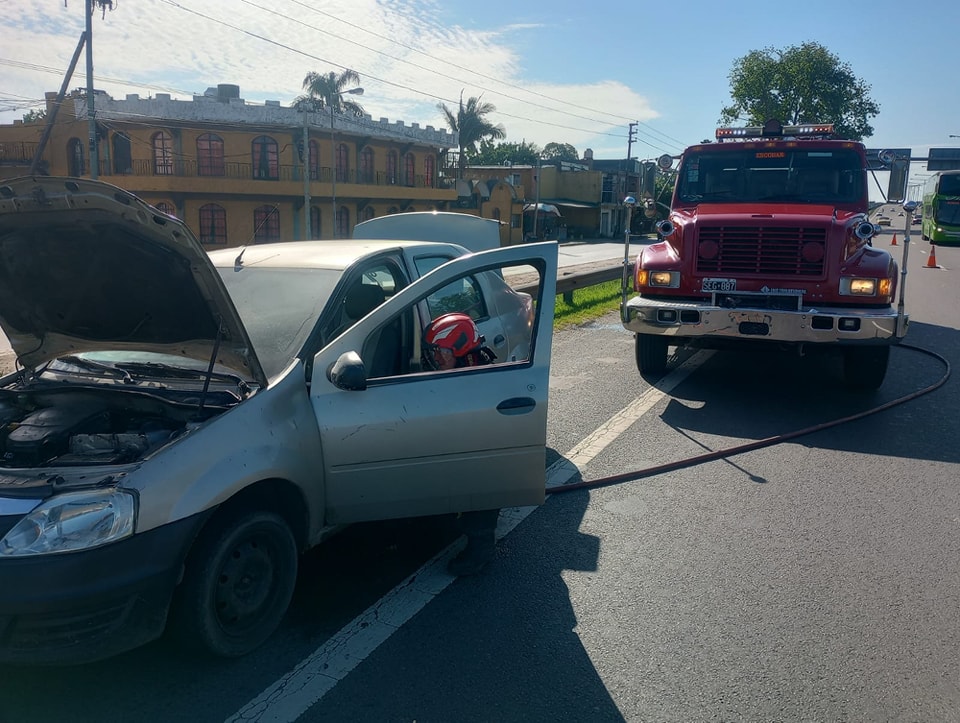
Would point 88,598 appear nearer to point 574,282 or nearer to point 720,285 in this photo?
point 720,285

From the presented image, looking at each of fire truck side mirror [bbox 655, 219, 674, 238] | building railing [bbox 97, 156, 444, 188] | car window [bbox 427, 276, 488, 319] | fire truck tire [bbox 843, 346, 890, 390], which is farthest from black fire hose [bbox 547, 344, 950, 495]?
building railing [bbox 97, 156, 444, 188]

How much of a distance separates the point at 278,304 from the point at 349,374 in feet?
2.96

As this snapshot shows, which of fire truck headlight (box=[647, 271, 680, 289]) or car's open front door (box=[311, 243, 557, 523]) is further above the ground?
fire truck headlight (box=[647, 271, 680, 289])

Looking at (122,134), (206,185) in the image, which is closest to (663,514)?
(206,185)

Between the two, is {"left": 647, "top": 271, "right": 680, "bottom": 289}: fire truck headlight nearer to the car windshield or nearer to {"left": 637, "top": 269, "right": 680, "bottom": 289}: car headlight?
{"left": 637, "top": 269, "right": 680, "bottom": 289}: car headlight

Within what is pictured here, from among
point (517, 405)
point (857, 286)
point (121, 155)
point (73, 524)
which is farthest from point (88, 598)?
point (121, 155)

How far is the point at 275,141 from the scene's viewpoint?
4212cm

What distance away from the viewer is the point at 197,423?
3.46m

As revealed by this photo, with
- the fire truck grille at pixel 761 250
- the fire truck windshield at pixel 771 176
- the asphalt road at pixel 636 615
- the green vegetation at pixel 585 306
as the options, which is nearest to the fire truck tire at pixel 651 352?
the fire truck grille at pixel 761 250

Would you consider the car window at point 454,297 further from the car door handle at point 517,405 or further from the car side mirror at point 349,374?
the car side mirror at point 349,374

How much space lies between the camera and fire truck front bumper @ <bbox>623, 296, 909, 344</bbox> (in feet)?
24.0

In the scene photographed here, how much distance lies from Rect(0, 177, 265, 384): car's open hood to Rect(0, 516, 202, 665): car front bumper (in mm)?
948

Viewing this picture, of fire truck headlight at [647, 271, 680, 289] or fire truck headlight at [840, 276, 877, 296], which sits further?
fire truck headlight at [647, 271, 680, 289]

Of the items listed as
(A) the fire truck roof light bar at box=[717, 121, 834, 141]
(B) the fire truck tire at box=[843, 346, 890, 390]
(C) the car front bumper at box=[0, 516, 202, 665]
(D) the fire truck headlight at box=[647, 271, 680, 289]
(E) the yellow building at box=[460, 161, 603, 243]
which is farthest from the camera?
(E) the yellow building at box=[460, 161, 603, 243]
